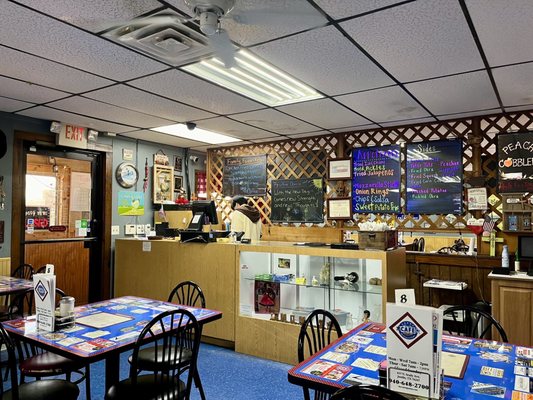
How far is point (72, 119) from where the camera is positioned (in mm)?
4430

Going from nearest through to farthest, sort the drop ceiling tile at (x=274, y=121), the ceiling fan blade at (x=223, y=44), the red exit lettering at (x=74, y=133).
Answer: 1. the ceiling fan blade at (x=223, y=44)
2. the drop ceiling tile at (x=274, y=121)
3. the red exit lettering at (x=74, y=133)

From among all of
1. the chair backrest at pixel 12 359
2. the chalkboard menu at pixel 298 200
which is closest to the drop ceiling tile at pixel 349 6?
the chair backrest at pixel 12 359

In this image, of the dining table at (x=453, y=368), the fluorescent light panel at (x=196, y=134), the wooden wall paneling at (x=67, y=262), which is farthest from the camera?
the fluorescent light panel at (x=196, y=134)

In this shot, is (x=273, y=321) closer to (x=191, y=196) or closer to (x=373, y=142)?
(x=373, y=142)

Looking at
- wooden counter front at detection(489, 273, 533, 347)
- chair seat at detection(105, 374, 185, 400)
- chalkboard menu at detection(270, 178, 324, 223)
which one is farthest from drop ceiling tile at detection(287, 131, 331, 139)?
chair seat at detection(105, 374, 185, 400)

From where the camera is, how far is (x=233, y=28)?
225cm

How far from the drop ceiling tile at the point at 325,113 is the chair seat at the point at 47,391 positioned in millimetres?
2933

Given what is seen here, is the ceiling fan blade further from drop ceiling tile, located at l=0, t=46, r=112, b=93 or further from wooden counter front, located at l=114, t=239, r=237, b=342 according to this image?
wooden counter front, located at l=114, t=239, r=237, b=342

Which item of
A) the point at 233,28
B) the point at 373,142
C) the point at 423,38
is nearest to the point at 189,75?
the point at 233,28

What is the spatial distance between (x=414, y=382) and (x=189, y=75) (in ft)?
8.42

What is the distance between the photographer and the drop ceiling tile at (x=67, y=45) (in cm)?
216

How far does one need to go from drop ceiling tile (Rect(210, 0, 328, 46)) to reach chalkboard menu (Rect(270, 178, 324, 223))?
314 cm

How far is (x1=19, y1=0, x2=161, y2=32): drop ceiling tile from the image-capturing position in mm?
1971

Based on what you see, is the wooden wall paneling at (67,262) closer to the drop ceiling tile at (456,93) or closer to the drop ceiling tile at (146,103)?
the drop ceiling tile at (146,103)
